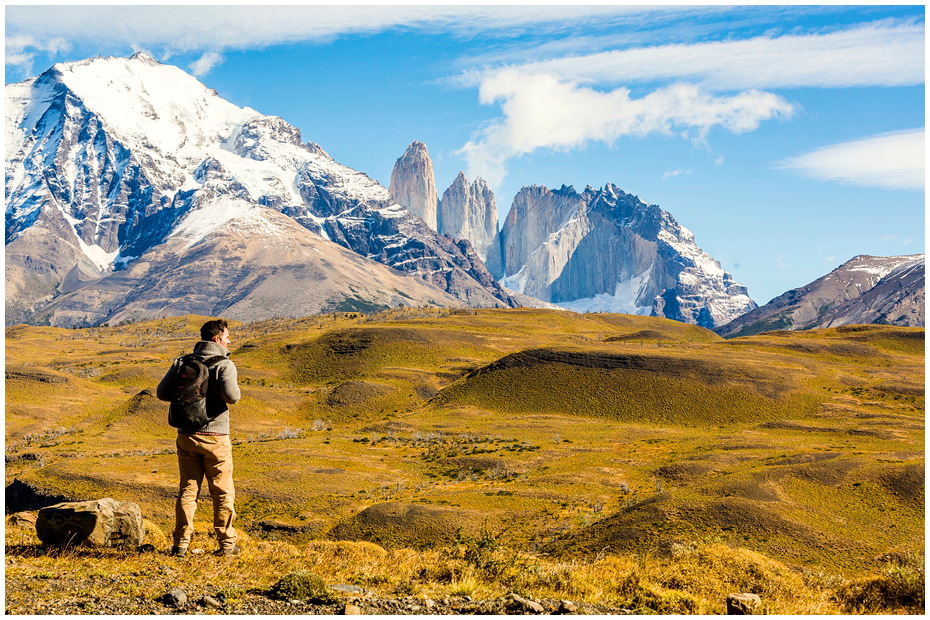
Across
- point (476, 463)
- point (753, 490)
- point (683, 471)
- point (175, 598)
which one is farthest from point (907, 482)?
point (175, 598)

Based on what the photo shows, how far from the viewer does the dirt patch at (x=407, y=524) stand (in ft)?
155

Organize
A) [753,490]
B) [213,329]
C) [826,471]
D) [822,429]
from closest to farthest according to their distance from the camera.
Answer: [213,329], [753,490], [826,471], [822,429]

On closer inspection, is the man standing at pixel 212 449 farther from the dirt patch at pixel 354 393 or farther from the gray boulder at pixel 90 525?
the dirt patch at pixel 354 393

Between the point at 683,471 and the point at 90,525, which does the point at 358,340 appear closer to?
the point at 683,471

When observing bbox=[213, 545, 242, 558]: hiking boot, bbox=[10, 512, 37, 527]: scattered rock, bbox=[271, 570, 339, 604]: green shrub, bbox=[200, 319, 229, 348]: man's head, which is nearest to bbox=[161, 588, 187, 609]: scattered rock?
bbox=[271, 570, 339, 604]: green shrub

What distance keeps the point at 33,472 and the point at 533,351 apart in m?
91.5

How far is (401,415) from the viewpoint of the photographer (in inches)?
4739

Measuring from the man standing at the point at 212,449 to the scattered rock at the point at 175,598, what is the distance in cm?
226

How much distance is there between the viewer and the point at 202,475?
13.7 meters

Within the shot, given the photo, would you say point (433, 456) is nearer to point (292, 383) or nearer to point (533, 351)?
point (533, 351)

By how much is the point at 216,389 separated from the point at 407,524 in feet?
126

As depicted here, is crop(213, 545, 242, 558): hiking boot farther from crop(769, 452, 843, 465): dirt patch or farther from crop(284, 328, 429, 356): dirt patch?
crop(284, 328, 429, 356): dirt patch

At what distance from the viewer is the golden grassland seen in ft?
51.4

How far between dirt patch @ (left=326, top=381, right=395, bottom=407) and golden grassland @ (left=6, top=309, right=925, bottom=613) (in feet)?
1.36
